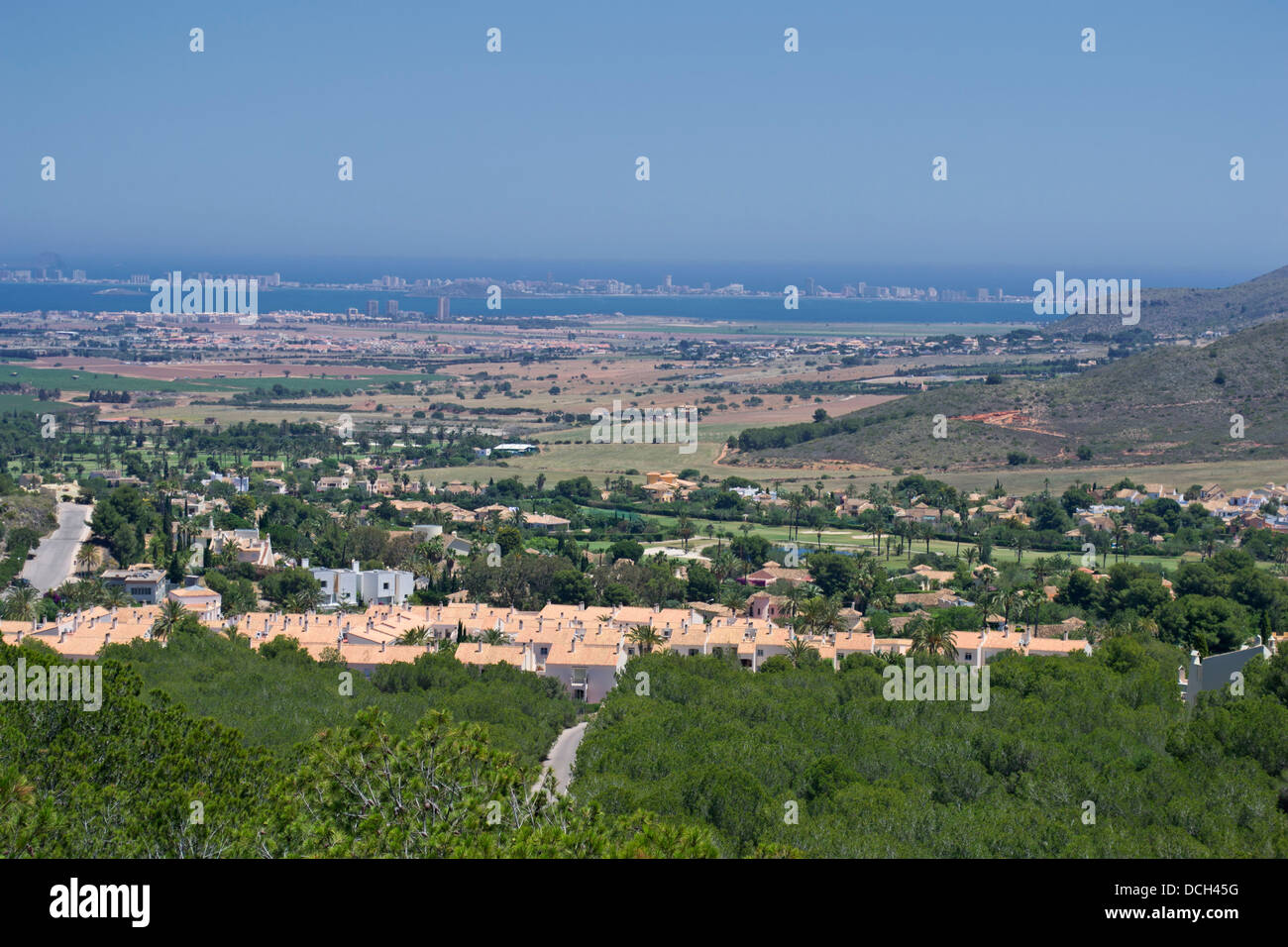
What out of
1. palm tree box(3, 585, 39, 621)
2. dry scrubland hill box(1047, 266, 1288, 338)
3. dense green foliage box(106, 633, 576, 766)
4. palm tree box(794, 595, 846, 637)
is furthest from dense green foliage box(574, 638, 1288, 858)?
dry scrubland hill box(1047, 266, 1288, 338)

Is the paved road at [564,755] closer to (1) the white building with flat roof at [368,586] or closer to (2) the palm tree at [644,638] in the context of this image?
(2) the palm tree at [644,638]

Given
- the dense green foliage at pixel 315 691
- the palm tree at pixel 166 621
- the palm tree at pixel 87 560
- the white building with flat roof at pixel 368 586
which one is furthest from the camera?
the palm tree at pixel 87 560

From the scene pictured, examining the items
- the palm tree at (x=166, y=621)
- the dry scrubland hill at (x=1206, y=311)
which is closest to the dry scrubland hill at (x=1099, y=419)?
the palm tree at (x=166, y=621)

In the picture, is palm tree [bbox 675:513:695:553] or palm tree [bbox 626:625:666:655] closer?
palm tree [bbox 626:625:666:655]

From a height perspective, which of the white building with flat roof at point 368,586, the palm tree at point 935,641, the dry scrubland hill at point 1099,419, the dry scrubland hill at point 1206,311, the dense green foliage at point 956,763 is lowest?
the white building with flat roof at point 368,586

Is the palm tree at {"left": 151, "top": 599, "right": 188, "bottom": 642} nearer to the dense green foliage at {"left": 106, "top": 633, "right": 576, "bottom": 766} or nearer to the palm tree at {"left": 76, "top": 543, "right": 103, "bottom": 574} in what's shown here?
the dense green foliage at {"left": 106, "top": 633, "right": 576, "bottom": 766}

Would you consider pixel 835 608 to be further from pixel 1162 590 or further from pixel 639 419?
pixel 639 419

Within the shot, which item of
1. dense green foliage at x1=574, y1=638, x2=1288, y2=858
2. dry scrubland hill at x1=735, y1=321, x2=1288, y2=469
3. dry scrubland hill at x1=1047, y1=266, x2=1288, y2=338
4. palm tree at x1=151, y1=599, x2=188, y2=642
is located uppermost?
dry scrubland hill at x1=1047, y1=266, x2=1288, y2=338
